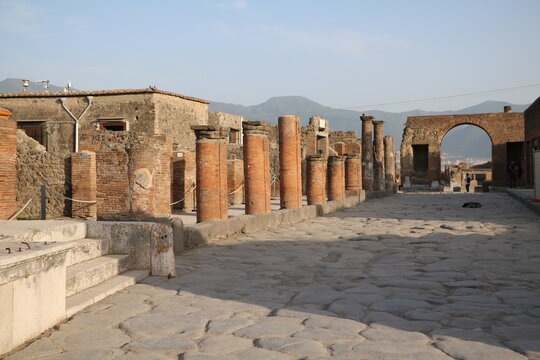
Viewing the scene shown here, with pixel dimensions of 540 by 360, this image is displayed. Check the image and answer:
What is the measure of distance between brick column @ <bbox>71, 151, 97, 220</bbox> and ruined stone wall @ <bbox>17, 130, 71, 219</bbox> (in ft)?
0.90

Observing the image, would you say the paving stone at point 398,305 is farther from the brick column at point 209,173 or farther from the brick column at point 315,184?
the brick column at point 315,184

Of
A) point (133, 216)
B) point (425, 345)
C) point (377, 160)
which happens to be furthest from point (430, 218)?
point (377, 160)

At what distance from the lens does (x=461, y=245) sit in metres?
7.00

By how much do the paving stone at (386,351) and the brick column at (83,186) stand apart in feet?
35.4

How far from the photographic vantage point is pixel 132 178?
34.7 feet

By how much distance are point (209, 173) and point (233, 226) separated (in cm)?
95

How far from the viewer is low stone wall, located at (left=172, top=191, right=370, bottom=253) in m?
6.69

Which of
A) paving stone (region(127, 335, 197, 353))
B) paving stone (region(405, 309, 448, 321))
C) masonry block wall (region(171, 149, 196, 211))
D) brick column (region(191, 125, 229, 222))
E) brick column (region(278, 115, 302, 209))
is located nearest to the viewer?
paving stone (region(127, 335, 197, 353))

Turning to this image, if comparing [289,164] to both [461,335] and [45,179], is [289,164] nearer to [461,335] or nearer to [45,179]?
[45,179]

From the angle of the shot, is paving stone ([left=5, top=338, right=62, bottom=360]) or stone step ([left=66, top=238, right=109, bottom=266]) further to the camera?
stone step ([left=66, top=238, right=109, bottom=266])

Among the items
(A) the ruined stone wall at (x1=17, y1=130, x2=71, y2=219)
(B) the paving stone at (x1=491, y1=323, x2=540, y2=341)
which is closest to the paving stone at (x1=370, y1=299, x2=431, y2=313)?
(B) the paving stone at (x1=491, y1=323, x2=540, y2=341)

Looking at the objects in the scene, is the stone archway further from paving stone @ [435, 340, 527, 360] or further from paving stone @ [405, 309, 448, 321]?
paving stone @ [435, 340, 527, 360]

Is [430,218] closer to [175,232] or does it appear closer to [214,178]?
[214,178]

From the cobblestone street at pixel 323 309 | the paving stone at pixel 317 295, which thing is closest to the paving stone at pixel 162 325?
the cobblestone street at pixel 323 309
